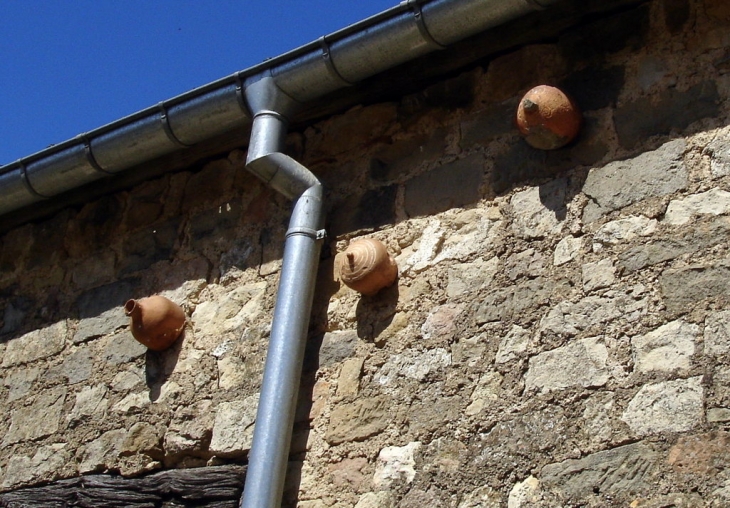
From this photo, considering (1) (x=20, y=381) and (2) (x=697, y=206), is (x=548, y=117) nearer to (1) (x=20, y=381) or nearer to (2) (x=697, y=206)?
(2) (x=697, y=206)

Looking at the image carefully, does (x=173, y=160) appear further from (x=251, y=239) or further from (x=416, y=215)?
(x=416, y=215)

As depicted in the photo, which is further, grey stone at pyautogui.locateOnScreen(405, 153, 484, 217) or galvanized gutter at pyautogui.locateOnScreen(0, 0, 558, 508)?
grey stone at pyautogui.locateOnScreen(405, 153, 484, 217)

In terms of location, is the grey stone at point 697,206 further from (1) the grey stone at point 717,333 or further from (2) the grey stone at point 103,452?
(2) the grey stone at point 103,452

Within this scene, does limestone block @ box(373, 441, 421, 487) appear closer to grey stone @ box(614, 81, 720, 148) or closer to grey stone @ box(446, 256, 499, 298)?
grey stone @ box(446, 256, 499, 298)

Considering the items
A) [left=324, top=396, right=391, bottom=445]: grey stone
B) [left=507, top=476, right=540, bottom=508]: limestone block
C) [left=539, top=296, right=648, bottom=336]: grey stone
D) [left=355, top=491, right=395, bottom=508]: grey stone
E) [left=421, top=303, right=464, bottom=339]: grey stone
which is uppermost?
[left=421, top=303, right=464, bottom=339]: grey stone

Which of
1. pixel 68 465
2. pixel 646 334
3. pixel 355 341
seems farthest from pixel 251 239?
pixel 646 334

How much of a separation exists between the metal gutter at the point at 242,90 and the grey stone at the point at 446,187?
1.35 feet

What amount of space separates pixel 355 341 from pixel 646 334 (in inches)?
40.4

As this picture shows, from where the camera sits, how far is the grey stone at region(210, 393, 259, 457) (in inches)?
154

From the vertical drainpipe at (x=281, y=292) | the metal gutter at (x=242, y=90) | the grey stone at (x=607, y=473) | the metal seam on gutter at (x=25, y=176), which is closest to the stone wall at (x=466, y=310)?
the grey stone at (x=607, y=473)

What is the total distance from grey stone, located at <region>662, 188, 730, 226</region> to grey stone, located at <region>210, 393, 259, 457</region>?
150 cm

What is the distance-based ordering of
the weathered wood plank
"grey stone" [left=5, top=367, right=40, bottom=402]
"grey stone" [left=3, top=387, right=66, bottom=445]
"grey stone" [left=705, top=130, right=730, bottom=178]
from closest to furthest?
"grey stone" [left=705, top=130, right=730, bottom=178], the weathered wood plank, "grey stone" [left=3, top=387, right=66, bottom=445], "grey stone" [left=5, top=367, right=40, bottom=402]

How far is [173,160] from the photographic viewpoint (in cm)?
486

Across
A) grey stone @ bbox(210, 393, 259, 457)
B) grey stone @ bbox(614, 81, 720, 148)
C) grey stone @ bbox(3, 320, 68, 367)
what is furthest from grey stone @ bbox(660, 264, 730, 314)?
grey stone @ bbox(3, 320, 68, 367)
